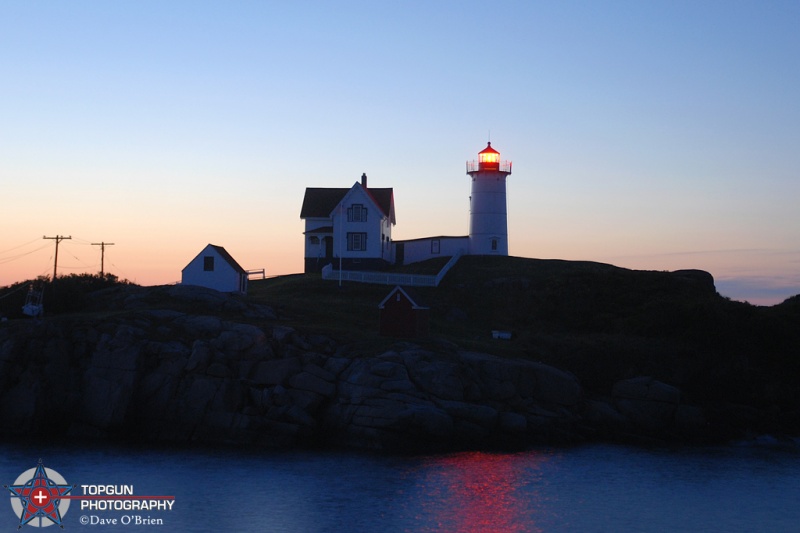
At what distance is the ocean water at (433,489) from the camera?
31812mm

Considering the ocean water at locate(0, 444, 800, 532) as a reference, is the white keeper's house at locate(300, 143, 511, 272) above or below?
above

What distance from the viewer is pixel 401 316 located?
51344 mm

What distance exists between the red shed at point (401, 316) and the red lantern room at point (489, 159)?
101 feet

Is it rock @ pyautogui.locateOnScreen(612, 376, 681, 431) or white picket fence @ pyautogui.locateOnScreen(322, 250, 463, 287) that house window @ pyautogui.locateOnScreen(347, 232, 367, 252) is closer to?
white picket fence @ pyautogui.locateOnScreen(322, 250, 463, 287)

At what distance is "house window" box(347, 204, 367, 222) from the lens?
75188 millimetres

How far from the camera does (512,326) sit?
6256cm

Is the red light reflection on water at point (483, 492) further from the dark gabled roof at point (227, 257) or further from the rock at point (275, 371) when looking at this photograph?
the dark gabled roof at point (227, 257)

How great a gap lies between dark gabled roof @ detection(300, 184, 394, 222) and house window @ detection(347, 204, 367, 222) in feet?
6.46

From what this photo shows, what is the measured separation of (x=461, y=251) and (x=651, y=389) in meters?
32.5

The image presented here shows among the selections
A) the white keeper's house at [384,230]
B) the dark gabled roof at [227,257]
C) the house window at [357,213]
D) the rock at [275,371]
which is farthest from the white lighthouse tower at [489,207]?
the rock at [275,371]

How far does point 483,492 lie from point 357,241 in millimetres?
42358

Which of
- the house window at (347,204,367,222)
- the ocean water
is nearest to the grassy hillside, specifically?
the house window at (347,204,367,222)

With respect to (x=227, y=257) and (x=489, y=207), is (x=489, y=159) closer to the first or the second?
(x=489, y=207)

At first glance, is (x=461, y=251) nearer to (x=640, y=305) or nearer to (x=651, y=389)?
(x=640, y=305)
